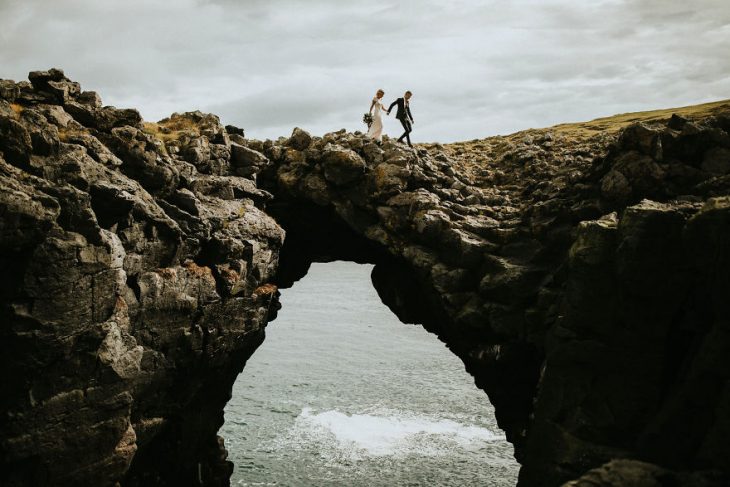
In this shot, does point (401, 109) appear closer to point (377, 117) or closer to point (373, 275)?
point (377, 117)

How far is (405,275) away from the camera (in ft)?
124

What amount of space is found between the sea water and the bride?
2366 cm

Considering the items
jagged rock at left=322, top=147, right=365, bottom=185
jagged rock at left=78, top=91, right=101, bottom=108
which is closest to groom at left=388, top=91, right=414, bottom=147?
jagged rock at left=322, top=147, right=365, bottom=185

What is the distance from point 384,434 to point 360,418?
162 inches

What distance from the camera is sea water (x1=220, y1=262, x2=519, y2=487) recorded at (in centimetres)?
4053

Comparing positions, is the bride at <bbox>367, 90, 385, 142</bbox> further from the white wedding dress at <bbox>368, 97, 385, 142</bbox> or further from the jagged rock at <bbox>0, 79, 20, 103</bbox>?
the jagged rock at <bbox>0, 79, 20, 103</bbox>

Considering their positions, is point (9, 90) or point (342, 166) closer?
point (9, 90)

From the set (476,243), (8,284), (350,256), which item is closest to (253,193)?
(350,256)

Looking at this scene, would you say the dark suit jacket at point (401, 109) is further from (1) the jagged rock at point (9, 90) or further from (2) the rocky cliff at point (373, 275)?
(1) the jagged rock at point (9, 90)

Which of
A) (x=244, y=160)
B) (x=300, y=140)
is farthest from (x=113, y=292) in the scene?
(x=300, y=140)

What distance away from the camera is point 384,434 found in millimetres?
47656

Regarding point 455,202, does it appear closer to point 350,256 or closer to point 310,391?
point 350,256

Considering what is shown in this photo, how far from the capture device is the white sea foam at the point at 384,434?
44719 mm

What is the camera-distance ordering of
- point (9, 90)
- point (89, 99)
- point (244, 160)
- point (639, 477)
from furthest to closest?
point (244, 160), point (89, 99), point (9, 90), point (639, 477)
